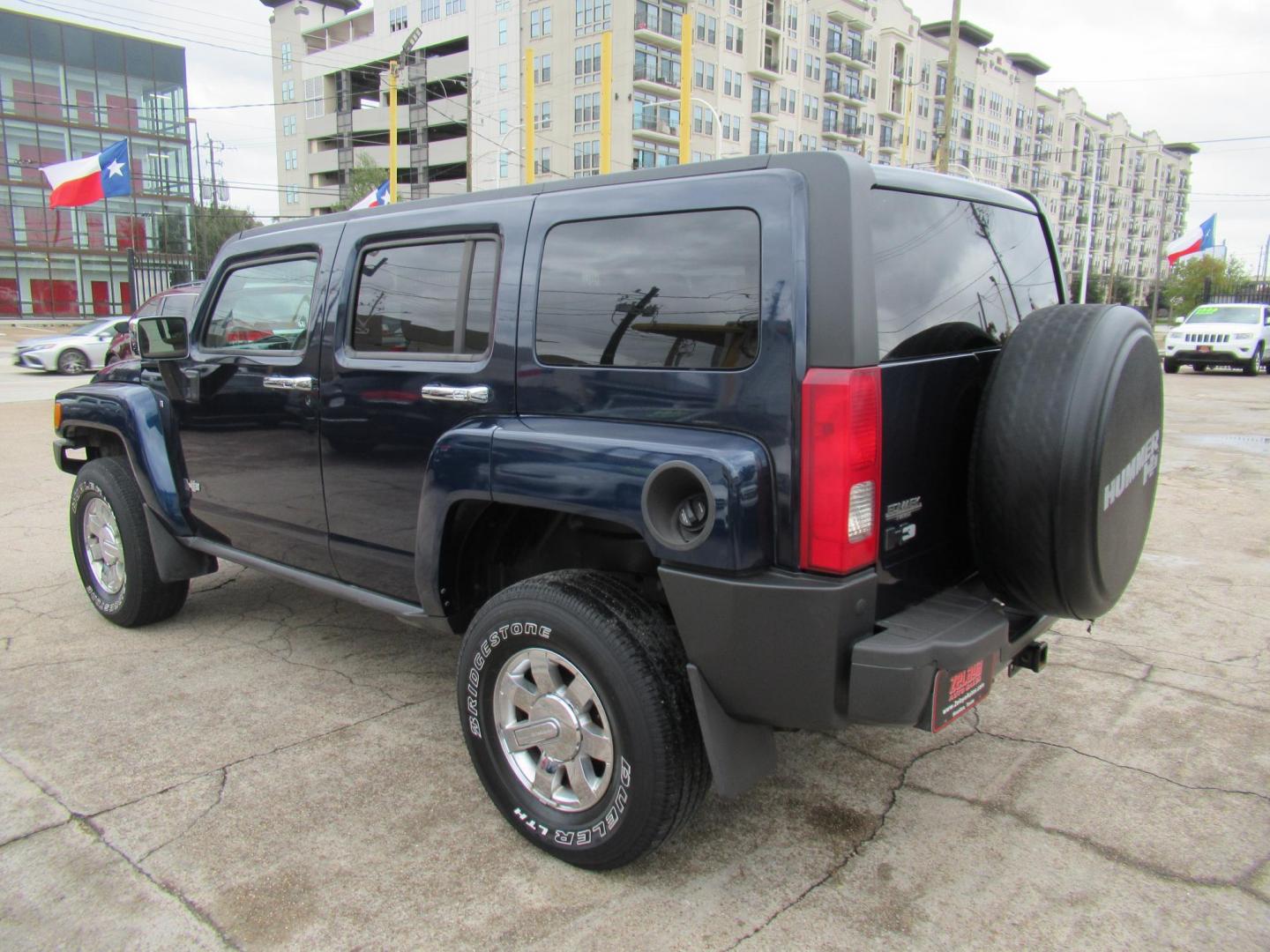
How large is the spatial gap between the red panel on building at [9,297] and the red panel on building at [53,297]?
74cm

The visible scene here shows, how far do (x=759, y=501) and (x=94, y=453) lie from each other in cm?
405

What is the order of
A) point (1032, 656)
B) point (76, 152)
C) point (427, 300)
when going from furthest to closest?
point (76, 152) → point (427, 300) → point (1032, 656)

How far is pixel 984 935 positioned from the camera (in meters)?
2.34

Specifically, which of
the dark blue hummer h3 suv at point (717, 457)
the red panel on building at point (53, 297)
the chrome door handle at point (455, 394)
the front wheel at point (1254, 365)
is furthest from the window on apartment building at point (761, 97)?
the chrome door handle at point (455, 394)

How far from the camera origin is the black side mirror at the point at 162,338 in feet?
13.4

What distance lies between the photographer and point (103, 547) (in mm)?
4598

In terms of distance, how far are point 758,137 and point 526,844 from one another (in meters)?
66.2

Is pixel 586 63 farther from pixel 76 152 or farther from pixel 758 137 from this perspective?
pixel 76 152

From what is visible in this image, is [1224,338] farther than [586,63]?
No

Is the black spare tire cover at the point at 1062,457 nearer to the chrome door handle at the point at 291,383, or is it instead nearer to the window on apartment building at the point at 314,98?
the chrome door handle at the point at 291,383

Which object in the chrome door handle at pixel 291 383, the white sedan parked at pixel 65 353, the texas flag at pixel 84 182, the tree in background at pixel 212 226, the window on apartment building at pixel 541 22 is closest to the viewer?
the chrome door handle at pixel 291 383

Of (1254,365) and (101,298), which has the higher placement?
(101,298)

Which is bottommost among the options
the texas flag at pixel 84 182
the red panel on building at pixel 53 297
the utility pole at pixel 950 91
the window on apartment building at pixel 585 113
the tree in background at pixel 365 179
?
the red panel on building at pixel 53 297

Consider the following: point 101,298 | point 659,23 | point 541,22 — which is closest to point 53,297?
point 101,298
